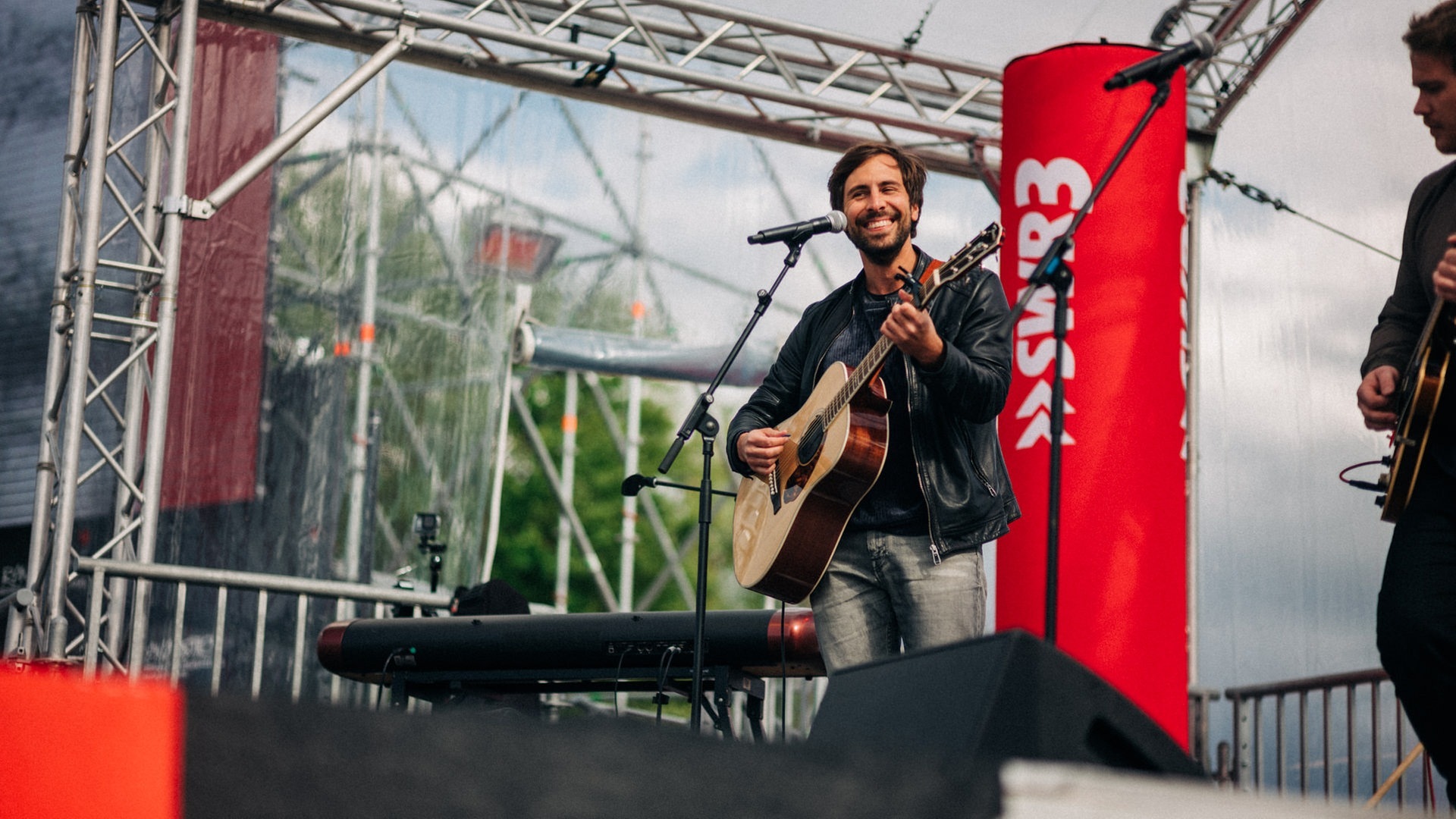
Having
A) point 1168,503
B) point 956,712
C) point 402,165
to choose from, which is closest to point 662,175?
point 402,165

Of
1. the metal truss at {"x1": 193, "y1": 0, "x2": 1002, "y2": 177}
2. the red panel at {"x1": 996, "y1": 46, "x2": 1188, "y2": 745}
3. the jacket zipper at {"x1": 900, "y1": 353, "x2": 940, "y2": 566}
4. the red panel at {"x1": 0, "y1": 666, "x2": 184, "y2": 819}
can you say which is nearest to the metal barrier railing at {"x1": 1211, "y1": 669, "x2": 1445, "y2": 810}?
the red panel at {"x1": 996, "y1": 46, "x2": 1188, "y2": 745}

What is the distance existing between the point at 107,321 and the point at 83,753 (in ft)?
17.8

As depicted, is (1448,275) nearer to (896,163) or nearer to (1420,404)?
(1420,404)

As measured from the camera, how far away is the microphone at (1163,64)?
303cm

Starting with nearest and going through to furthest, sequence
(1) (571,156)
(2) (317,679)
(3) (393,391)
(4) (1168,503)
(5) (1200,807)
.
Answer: (5) (1200,807) < (4) (1168,503) < (2) (317,679) < (3) (393,391) < (1) (571,156)

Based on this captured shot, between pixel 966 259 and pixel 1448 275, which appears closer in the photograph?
pixel 1448 275

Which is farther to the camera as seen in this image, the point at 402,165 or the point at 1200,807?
the point at 402,165

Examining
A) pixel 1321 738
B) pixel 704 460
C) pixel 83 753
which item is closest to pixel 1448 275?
pixel 704 460

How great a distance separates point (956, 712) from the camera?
1.25 metres

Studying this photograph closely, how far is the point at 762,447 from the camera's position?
3236 mm

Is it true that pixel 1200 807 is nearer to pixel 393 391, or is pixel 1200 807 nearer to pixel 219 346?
pixel 219 346

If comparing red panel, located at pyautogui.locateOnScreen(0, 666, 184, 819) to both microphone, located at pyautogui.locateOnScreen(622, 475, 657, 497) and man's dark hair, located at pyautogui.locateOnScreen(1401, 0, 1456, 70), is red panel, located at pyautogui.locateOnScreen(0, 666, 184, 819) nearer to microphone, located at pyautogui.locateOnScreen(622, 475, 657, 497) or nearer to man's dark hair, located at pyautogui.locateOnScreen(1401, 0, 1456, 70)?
man's dark hair, located at pyautogui.locateOnScreen(1401, 0, 1456, 70)

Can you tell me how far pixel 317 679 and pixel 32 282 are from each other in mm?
2305

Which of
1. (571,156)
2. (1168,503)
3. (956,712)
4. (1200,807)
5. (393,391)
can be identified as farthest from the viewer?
(571,156)
